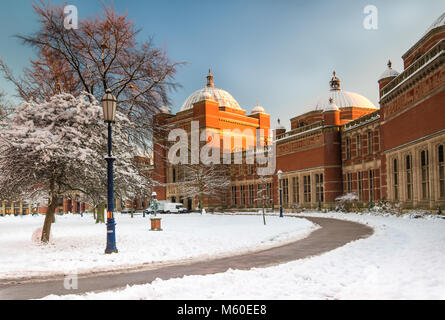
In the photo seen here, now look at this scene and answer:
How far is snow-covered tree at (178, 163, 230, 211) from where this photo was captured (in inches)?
2479

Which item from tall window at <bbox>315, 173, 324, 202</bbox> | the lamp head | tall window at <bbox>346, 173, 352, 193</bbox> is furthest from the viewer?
tall window at <bbox>315, 173, 324, 202</bbox>

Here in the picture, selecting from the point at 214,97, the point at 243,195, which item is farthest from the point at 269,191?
the point at 214,97

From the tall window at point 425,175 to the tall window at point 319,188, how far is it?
67.7ft

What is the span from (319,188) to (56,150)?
39946 mm

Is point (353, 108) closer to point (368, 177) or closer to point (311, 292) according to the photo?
point (368, 177)

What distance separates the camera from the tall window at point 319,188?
4934 cm

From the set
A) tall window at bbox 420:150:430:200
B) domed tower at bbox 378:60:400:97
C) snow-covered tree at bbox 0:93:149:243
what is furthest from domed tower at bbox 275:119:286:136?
snow-covered tree at bbox 0:93:149:243

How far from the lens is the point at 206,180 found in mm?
64125

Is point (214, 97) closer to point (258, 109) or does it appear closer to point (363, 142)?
point (258, 109)

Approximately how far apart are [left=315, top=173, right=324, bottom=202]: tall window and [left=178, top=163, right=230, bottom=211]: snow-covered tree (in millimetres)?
17227

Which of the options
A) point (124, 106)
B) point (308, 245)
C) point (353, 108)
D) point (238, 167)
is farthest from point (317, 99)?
point (308, 245)

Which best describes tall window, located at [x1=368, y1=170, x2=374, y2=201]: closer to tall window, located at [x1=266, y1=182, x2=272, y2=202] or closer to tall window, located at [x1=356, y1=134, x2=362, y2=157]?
tall window, located at [x1=356, y1=134, x2=362, y2=157]

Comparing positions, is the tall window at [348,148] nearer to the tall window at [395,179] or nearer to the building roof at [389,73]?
the building roof at [389,73]

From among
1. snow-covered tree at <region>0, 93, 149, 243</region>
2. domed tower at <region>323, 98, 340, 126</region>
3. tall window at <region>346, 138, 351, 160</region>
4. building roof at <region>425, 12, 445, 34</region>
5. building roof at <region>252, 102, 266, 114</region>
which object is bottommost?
snow-covered tree at <region>0, 93, 149, 243</region>
